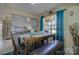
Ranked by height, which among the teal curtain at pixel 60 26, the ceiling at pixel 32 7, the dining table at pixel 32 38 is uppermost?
the ceiling at pixel 32 7

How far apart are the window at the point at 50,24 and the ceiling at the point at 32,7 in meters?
0.13

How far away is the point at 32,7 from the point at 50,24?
38 centimetres

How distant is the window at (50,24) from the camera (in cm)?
179

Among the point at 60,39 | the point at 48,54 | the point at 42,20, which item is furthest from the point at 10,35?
the point at 60,39

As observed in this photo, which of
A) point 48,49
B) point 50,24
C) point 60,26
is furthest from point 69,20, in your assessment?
point 48,49

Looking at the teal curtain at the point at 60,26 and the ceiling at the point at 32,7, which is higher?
the ceiling at the point at 32,7

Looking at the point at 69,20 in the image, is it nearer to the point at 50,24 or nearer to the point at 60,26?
the point at 60,26

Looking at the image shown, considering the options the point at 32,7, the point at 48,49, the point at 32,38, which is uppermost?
the point at 32,7

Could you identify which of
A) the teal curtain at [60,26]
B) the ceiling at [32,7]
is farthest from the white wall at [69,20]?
the ceiling at [32,7]

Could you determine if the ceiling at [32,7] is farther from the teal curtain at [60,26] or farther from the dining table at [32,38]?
the dining table at [32,38]

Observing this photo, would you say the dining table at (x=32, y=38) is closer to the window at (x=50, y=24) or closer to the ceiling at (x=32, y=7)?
the window at (x=50, y=24)

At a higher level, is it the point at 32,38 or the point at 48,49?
the point at 32,38

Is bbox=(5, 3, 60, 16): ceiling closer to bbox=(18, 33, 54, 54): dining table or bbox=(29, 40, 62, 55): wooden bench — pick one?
bbox=(18, 33, 54, 54): dining table

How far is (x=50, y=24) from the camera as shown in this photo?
1.81m
